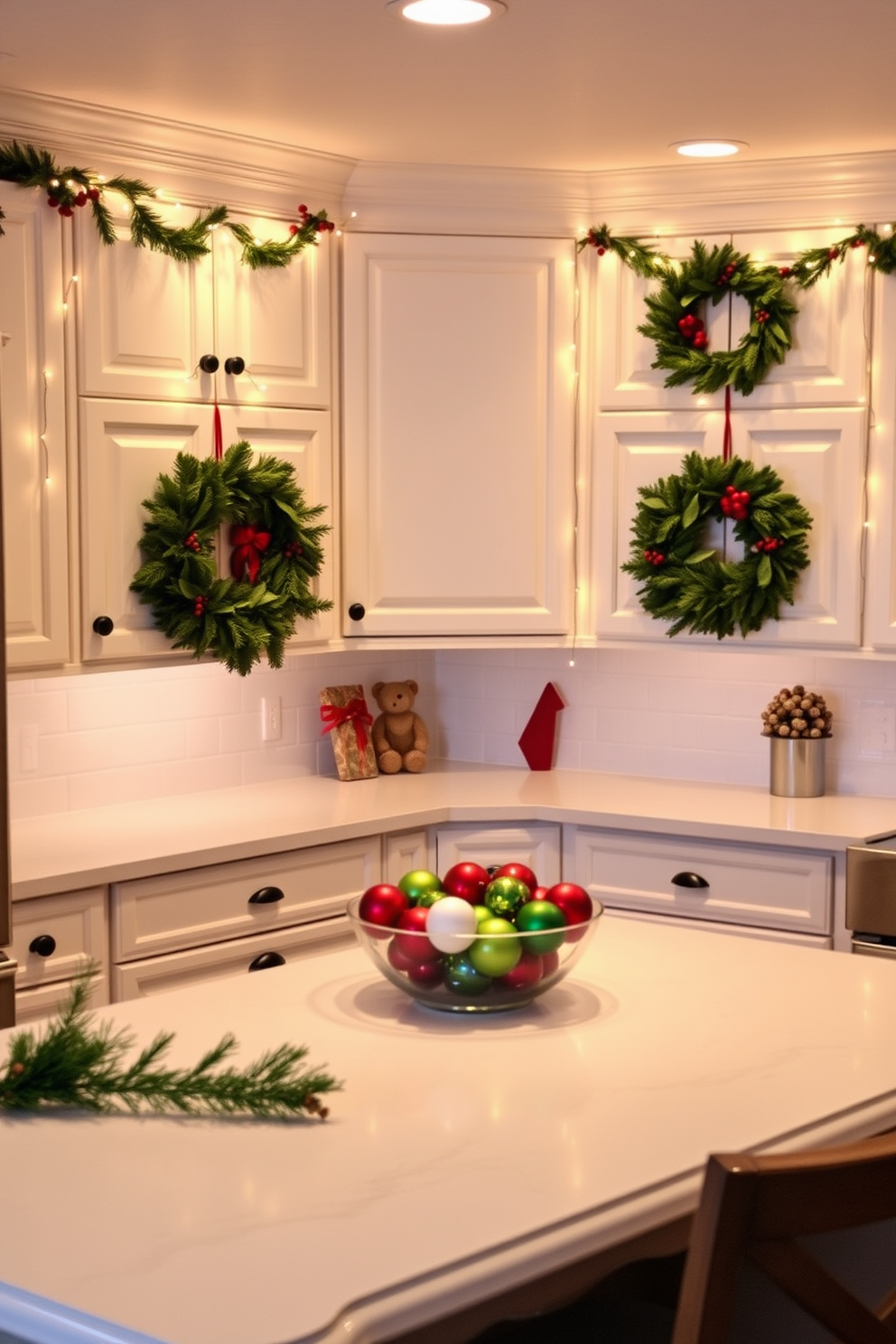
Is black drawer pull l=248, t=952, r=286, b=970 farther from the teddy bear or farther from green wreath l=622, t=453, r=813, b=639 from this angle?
green wreath l=622, t=453, r=813, b=639

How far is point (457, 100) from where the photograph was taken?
10.6 ft

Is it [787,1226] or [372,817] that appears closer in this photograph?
[787,1226]

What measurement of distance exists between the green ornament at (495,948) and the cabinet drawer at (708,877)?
171 centimetres

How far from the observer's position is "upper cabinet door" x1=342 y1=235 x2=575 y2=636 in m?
3.94

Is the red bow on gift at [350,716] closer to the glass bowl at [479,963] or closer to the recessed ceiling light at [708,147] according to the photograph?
the recessed ceiling light at [708,147]

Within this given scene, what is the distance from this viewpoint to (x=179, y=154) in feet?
11.5

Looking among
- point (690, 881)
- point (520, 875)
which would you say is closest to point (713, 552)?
point (690, 881)

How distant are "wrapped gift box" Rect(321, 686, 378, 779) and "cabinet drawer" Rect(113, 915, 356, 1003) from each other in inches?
27.3

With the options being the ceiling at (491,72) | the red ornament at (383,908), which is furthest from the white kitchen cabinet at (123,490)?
the red ornament at (383,908)

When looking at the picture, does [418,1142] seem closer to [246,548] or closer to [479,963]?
[479,963]

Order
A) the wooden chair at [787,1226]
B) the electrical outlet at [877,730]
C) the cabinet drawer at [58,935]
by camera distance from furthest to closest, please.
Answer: the electrical outlet at [877,730], the cabinet drawer at [58,935], the wooden chair at [787,1226]

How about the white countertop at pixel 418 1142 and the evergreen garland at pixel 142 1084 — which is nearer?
the white countertop at pixel 418 1142

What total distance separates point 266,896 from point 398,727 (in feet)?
3.37

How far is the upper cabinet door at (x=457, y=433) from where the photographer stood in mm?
3936
